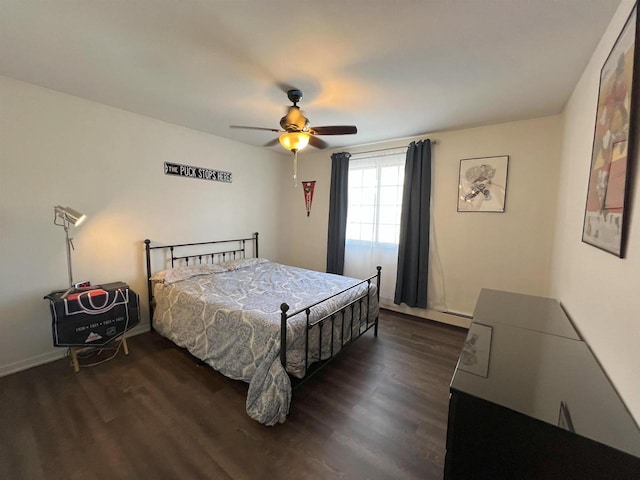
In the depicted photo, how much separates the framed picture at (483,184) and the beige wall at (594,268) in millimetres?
552

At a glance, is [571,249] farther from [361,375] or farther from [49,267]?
[49,267]

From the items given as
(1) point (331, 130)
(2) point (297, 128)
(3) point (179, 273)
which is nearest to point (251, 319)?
(3) point (179, 273)

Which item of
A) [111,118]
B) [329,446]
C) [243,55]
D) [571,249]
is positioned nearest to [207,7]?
[243,55]

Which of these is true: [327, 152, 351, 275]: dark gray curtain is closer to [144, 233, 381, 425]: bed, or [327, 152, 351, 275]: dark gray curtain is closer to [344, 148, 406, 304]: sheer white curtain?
[344, 148, 406, 304]: sheer white curtain

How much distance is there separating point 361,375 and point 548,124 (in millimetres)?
3299

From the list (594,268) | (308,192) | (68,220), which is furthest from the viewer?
(308,192)

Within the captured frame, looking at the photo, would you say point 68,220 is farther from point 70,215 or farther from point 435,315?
point 435,315

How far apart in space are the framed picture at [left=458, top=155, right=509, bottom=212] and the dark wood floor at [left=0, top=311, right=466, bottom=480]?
1.88 m

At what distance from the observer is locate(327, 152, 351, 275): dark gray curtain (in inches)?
166

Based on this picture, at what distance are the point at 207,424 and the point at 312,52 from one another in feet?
8.86

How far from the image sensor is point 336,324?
255 cm

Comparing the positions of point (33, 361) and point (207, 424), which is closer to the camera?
point (207, 424)

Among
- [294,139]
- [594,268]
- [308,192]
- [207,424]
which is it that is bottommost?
[207,424]

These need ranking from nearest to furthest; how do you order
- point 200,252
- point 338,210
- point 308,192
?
point 200,252, point 338,210, point 308,192
